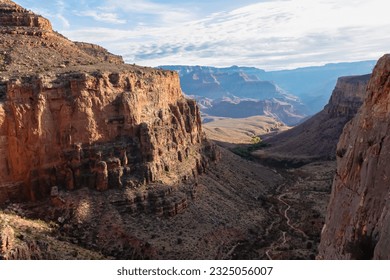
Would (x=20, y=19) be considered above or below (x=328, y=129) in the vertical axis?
above

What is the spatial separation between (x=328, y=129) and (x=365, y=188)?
106 metres

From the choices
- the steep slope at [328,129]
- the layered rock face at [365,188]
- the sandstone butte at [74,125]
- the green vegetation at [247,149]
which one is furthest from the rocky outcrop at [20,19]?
the steep slope at [328,129]

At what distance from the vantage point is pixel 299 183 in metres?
86.9

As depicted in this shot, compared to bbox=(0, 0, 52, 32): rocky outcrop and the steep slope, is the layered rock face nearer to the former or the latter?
bbox=(0, 0, 52, 32): rocky outcrop

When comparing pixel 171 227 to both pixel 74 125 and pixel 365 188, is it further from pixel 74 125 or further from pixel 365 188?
pixel 365 188

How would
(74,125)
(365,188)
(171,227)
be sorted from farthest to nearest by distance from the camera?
1. (171,227)
2. (74,125)
3. (365,188)

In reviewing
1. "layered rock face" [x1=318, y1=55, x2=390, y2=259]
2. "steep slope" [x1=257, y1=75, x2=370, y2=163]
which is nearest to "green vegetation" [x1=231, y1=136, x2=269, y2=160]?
"steep slope" [x1=257, y1=75, x2=370, y2=163]

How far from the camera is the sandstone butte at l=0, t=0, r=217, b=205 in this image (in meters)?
42.3

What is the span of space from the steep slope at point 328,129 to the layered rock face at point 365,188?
8875 cm

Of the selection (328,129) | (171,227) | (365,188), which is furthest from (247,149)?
(365,188)

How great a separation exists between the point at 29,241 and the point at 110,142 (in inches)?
620

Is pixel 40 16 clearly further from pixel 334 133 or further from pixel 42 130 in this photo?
pixel 334 133

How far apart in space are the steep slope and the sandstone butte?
6622 cm

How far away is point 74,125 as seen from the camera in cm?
4462
